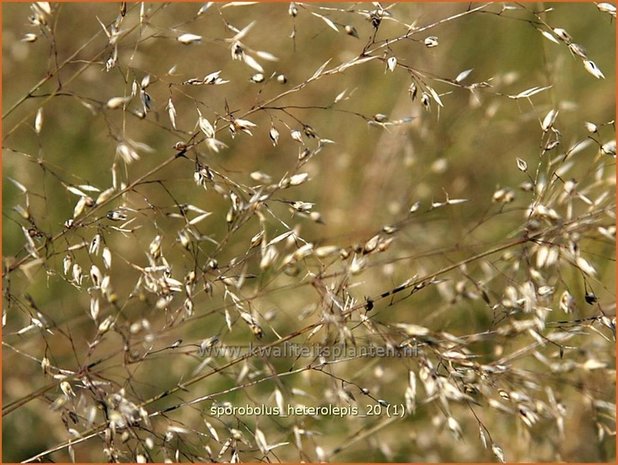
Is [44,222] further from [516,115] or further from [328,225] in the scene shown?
[516,115]

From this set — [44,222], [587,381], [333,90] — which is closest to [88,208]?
[44,222]

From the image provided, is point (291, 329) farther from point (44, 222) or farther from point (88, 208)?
point (88, 208)

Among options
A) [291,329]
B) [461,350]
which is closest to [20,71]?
[291,329]

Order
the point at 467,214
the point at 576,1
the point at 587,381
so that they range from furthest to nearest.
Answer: the point at 576,1 → the point at 467,214 → the point at 587,381

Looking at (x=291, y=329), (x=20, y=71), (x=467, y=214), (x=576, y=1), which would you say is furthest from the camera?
(x=576, y=1)

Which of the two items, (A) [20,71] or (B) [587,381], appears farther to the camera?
(A) [20,71]

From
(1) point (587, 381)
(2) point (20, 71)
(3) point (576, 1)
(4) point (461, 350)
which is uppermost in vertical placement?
(2) point (20, 71)

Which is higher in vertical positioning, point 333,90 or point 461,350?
point 461,350
